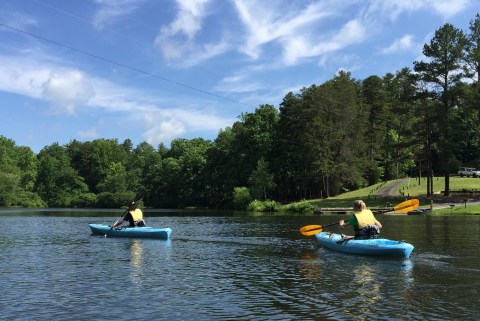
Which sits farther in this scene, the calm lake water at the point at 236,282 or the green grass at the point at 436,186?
the green grass at the point at 436,186

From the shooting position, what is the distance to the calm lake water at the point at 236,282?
38.1 feet

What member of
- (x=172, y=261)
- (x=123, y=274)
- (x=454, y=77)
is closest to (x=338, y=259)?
(x=172, y=261)

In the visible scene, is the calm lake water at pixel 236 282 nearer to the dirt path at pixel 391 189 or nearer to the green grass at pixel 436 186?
the green grass at pixel 436 186

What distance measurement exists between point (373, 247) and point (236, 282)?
7.15 m

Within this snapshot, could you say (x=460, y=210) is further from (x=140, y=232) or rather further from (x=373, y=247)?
(x=140, y=232)

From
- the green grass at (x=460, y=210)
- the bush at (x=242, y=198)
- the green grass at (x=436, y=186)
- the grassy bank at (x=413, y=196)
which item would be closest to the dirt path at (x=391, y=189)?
the grassy bank at (x=413, y=196)

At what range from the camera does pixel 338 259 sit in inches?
794

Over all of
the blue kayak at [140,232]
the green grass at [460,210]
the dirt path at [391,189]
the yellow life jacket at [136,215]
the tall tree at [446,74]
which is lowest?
the blue kayak at [140,232]

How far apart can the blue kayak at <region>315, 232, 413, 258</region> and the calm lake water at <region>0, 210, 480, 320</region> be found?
0.33 meters

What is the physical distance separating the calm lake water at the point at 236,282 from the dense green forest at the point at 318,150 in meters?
41.7

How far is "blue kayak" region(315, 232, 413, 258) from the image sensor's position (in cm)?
1902

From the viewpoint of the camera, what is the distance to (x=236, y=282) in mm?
15391

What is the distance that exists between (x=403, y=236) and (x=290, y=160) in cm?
6162

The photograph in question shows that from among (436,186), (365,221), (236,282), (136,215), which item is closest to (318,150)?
(436,186)
